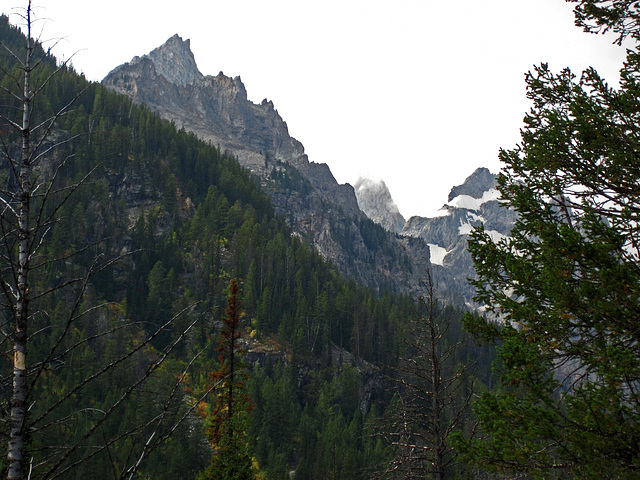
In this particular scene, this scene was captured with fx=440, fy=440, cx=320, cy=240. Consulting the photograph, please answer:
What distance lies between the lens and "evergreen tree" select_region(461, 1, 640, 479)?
6.82m

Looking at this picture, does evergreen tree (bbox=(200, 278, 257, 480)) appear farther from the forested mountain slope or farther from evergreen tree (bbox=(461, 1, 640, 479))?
the forested mountain slope

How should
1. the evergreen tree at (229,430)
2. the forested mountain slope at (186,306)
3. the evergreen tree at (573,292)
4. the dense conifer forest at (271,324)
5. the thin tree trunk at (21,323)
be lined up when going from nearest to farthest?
the thin tree trunk at (21,323) < the dense conifer forest at (271,324) < the evergreen tree at (573,292) < the evergreen tree at (229,430) < the forested mountain slope at (186,306)

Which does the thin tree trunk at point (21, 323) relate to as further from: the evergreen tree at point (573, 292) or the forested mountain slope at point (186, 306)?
the forested mountain slope at point (186, 306)

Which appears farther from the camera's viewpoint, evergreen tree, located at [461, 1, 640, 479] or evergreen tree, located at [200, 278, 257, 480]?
evergreen tree, located at [200, 278, 257, 480]

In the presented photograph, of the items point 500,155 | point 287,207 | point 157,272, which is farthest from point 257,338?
point 287,207

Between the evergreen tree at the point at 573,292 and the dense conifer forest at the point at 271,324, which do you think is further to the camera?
the evergreen tree at the point at 573,292

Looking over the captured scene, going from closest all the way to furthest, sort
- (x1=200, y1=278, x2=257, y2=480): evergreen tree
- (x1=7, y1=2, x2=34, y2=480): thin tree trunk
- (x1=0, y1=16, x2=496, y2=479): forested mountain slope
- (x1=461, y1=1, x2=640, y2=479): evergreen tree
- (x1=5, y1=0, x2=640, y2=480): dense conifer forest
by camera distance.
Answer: (x1=7, y1=2, x2=34, y2=480): thin tree trunk, (x1=5, y1=0, x2=640, y2=480): dense conifer forest, (x1=461, y1=1, x2=640, y2=479): evergreen tree, (x1=200, y1=278, x2=257, y2=480): evergreen tree, (x1=0, y1=16, x2=496, y2=479): forested mountain slope

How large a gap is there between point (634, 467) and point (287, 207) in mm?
166122

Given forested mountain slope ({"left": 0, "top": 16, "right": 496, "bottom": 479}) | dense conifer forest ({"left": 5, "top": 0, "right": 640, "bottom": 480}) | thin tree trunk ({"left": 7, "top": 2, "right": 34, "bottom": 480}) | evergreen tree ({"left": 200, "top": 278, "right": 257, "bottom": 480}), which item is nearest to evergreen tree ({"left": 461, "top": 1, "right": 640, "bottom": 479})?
dense conifer forest ({"left": 5, "top": 0, "right": 640, "bottom": 480})

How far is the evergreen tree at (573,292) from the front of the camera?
6816 millimetres

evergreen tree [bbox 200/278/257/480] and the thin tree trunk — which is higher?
the thin tree trunk

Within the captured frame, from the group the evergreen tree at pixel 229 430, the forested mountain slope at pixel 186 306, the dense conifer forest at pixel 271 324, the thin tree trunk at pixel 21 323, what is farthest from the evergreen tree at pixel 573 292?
the forested mountain slope at pixel 186 306

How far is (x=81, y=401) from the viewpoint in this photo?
Answer: 47219 mm

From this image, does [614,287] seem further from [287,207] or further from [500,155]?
[287,207]
